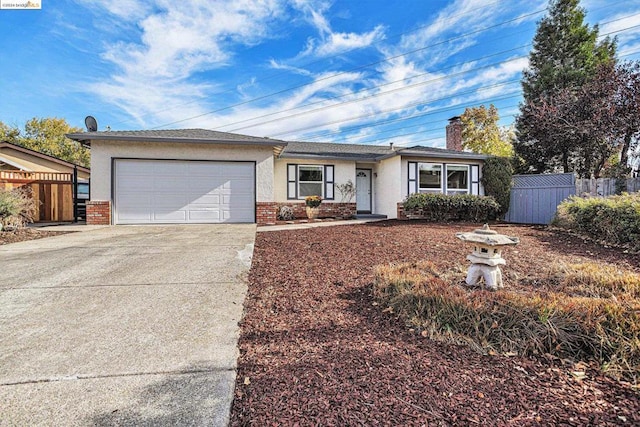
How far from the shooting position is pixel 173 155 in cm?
984

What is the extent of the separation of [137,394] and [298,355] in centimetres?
98

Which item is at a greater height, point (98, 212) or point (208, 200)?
point (208, 200)

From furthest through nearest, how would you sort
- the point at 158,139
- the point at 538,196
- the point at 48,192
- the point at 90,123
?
the point at 538,196, the point at 90,123, the point at 48,192, the point at 158,139

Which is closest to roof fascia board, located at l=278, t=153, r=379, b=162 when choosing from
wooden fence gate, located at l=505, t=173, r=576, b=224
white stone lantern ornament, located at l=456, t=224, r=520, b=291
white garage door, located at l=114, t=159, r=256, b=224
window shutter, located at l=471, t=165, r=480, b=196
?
white garage door, located at l=114, t=159, r=256, b=224

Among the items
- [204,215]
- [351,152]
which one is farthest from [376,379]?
[351,152]

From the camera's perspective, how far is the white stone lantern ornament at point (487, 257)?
127 inches

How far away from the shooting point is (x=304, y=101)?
25125 millimetres

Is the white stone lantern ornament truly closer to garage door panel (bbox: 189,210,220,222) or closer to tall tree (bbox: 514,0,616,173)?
garage door panel (bbox: 189,210,220,222)

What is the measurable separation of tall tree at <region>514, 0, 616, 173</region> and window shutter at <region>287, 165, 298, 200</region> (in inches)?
473

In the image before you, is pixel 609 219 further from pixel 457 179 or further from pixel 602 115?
Answer: pixel 602 115

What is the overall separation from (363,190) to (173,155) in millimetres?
7903

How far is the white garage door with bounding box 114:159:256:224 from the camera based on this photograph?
975cm

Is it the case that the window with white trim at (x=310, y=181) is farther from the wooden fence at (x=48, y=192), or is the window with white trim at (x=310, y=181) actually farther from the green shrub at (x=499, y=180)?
the wooden fence at (x=48, y=192)

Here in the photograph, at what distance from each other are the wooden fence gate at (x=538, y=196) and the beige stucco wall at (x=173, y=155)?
984cm
